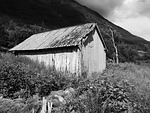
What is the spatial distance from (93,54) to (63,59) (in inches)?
105

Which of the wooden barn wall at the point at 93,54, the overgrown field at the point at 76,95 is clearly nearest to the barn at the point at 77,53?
the wooden barn wall at the point at 93,54

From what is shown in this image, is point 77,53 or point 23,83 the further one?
point 77,53

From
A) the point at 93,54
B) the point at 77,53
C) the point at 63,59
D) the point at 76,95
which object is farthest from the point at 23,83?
the point at 93,54

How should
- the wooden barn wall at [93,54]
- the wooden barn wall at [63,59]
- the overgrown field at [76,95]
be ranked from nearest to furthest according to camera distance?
1. the overgrown field at [76,95]
2. the wooden barn wall at [63,59]
3. the wooden barn wall at [93,54]

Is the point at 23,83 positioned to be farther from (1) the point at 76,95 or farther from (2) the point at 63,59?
(2) the point at 63,59

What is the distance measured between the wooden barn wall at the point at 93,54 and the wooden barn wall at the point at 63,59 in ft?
2.10

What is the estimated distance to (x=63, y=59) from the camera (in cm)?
1209

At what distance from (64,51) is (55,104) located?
686 centimetres

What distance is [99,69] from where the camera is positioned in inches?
537

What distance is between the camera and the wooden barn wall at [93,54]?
11766mm

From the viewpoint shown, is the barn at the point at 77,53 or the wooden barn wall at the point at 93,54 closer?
the barn at the point at 77,53

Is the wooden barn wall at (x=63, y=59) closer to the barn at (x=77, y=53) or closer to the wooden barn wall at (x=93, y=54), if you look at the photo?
the barn at (x=77, y=53)

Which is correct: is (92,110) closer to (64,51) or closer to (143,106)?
(143,106)

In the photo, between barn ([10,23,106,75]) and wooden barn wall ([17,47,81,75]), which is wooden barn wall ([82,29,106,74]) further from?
wooden barn wall ([17,47,81,75])
